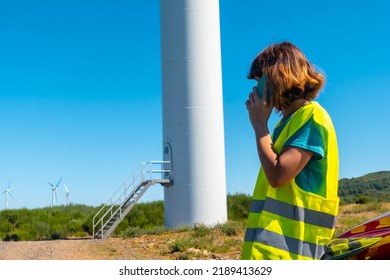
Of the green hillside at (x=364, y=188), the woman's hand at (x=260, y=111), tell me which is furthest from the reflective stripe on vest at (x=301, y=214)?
the green hillside at (x=364, y=188)

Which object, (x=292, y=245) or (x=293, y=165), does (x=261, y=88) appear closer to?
(x=293, y=165)

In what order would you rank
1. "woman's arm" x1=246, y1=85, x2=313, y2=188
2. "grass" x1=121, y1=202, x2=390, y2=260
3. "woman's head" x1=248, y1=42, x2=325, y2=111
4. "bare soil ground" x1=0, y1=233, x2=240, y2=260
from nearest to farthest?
"woman's arm" x1=246, y1=85, x2=313, y2=188, "woman's head" x1=248, y1=42, x2=325, y2=111, "grass" x1=121, y1=202, x2=390, y2=260, "bare soil ground" x1=0, y1=233, x2=240, y2=260

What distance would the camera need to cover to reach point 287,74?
266 cm

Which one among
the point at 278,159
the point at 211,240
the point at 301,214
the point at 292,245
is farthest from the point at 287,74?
the point at 211,240

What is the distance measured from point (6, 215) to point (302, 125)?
2694 cm

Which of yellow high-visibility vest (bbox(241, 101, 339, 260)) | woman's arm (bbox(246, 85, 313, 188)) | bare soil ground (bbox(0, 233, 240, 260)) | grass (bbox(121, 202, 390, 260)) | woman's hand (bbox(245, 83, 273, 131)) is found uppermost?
woman's hand (bbox(245, 83, 273, 131))

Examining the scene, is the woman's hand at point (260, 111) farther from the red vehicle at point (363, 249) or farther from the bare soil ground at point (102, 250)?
the bare soil ground at point (102, 250)

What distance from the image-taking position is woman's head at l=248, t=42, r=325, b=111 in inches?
105

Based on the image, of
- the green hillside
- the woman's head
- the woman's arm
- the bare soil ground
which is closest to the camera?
the woman's arm

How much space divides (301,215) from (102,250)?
1500 centimetres

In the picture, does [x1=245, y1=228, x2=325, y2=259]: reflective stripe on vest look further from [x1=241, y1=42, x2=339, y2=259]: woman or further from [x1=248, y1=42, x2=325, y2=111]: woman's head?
[x1=248, y1=42, x2=325, y2=111]: woman's head

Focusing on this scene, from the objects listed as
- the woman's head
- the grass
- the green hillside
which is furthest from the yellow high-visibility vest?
the green hillside
